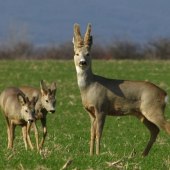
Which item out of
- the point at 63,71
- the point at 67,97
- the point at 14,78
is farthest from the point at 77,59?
the point at 63,71

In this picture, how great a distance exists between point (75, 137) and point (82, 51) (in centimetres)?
362

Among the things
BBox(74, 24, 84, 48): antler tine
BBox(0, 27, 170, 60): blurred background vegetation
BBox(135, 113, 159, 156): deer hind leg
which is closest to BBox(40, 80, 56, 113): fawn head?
BBox(74, 24, 84, 48): antler tine

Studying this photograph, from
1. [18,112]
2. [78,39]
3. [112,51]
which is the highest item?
[78,39]

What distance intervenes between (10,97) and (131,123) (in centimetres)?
633

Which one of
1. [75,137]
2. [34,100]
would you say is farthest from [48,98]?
[75,137]

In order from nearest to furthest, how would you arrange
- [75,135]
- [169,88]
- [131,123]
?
[75,135], [131,123], [169,88]

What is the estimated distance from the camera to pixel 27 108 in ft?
42.6

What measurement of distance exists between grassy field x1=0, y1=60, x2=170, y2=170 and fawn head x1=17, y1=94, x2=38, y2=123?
67 centimetres

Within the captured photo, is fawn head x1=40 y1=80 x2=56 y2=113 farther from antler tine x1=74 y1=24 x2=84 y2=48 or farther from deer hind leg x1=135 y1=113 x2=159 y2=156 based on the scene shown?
deer hind leg x1=135 y1=113 x2=159 y2=156

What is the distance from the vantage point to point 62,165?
30.7 feet

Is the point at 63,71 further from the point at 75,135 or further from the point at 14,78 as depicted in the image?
the point at 75,135

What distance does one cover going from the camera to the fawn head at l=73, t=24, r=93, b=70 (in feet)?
40.2

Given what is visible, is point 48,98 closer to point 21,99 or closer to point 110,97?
point 21,99

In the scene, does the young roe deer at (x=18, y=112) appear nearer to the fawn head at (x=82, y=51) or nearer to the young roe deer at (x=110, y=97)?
the young roe deer at (x=110, y=97)
